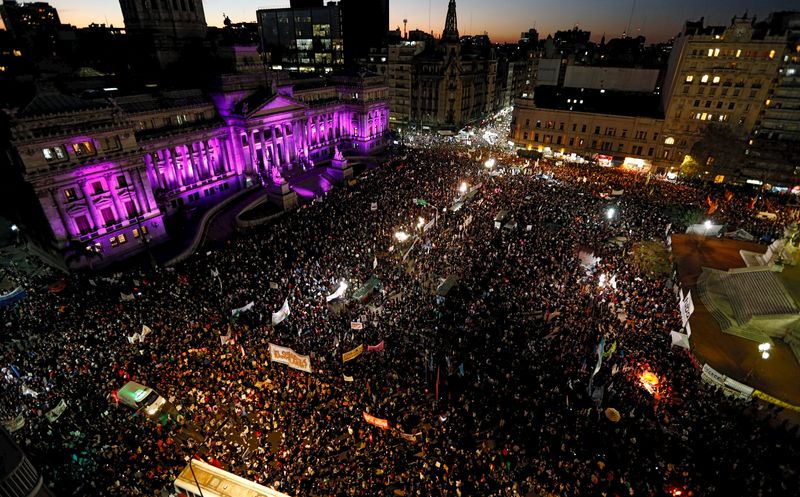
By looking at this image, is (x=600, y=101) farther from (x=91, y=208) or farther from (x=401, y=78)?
(x=91, y=208)

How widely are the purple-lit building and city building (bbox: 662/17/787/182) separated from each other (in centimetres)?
4238

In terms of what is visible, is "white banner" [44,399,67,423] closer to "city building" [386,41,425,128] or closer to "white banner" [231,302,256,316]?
"white banner" [231,302,256,316]

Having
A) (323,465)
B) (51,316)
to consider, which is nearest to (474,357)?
(323,465)

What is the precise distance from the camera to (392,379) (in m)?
18.3

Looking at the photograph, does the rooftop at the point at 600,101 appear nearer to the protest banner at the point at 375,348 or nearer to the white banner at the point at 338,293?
the white banner at the point at 338,293

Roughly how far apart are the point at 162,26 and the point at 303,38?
4996cm

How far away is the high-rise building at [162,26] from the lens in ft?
157

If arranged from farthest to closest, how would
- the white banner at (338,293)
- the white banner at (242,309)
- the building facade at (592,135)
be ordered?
the building facade at (592,135) < the white banner at (338,293) < the white banner at (242,309)

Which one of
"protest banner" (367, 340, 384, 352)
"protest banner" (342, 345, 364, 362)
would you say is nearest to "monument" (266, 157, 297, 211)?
"protest banner" (367, 340, 384, 352)

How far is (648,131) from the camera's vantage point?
51969 mm

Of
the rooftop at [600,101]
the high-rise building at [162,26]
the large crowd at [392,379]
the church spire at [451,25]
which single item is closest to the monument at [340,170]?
the large crowd at [392,379]

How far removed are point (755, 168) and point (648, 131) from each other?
1263 cm

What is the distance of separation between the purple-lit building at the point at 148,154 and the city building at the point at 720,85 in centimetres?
4238

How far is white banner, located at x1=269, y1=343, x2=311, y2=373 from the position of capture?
18359mm
